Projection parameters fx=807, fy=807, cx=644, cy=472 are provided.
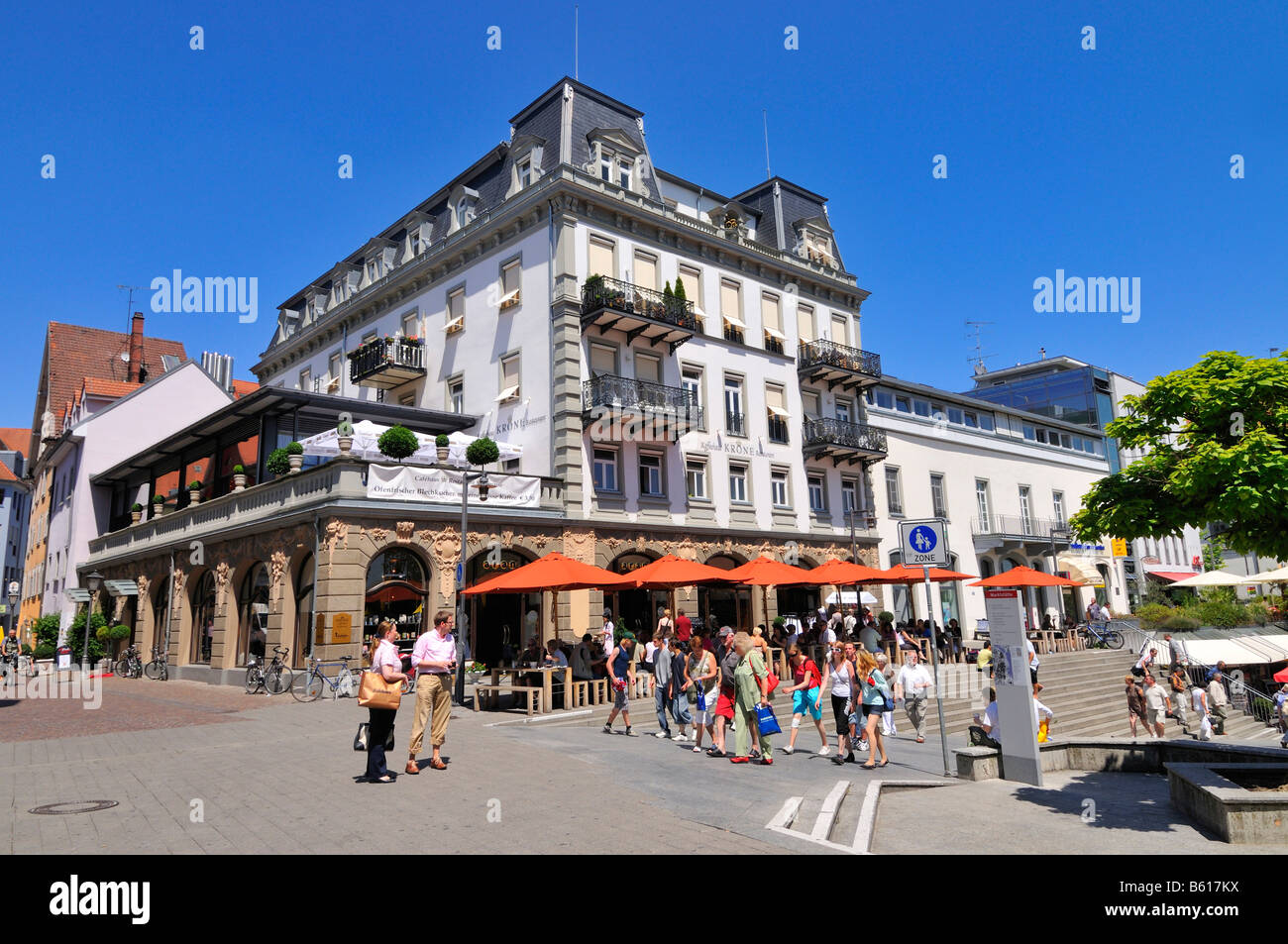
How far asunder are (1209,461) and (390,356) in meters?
26.8

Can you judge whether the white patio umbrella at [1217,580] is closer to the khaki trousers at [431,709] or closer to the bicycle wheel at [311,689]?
the khaki trousers at [431,709]

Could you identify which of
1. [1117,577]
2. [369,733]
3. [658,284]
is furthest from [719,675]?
[1117,577]

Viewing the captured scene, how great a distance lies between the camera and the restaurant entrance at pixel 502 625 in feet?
78.3

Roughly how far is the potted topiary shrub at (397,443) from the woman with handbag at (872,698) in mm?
13152

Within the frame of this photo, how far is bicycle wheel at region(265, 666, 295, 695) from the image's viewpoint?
782 inches

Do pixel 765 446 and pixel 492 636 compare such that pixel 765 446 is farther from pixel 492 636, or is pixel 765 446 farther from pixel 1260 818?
pixel 1260 818

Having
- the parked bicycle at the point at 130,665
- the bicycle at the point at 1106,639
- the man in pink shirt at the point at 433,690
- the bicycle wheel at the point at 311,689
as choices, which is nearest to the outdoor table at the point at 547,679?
the bicycle wheel at the point at 311,689

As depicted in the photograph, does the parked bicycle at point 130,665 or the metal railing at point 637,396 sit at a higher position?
the metal railing at point 637,396

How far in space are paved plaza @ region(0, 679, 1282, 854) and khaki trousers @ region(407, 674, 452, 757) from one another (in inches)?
22.0

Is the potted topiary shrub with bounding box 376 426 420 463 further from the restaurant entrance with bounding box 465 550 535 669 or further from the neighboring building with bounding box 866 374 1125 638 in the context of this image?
the neighboring building with bounding box 866 374 1125 638

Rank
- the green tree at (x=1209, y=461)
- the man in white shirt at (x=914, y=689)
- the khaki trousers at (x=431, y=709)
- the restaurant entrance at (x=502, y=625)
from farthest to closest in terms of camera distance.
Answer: the restaurant entrance at (x=502, y=625)
the man in white shirt at (x=914, y=689)
the khaki trousers at (x=431, y=709)
the green tree at (x=1209, y=461)

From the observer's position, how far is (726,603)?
94.8ft

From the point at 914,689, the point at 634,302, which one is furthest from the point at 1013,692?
the point at 634,302
